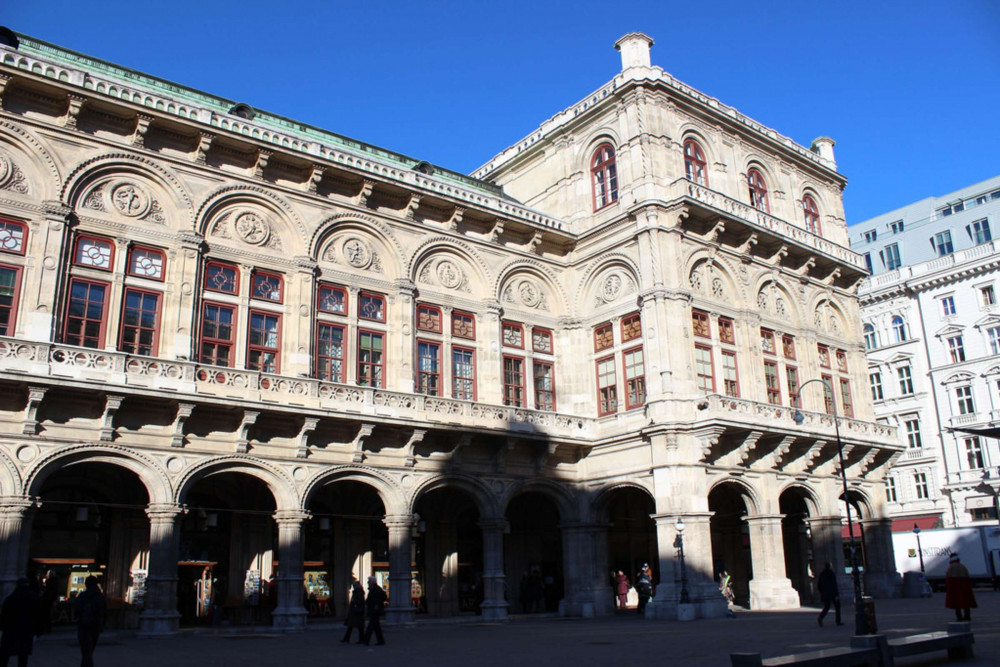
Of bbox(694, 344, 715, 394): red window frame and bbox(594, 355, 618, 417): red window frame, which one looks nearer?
bbox(694, 344, 715, 394): red window frame

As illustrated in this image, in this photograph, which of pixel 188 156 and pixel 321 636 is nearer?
pixel 321 636

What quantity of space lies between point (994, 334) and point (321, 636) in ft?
140

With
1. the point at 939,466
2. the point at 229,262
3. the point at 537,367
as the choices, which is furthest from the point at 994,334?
the point at 229,262

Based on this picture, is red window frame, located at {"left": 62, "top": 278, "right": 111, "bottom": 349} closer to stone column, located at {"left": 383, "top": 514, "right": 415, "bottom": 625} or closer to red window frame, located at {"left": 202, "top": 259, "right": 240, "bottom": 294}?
red window frame, located at {"left": 202, "top": 259, "right": 240, "bottom": 294}

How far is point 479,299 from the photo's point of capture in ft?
92.9

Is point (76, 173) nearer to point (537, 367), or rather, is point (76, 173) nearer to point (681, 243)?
point (537, 367)

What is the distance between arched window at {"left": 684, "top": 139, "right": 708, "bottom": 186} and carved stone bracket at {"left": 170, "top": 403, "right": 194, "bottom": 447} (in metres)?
18.5

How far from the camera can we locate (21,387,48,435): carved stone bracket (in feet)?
61.3

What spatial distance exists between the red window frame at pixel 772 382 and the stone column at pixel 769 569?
14.8 ft

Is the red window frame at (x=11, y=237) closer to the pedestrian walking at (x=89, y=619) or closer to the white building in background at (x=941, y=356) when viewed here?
the pedestrian walking at (x=89, y=619)

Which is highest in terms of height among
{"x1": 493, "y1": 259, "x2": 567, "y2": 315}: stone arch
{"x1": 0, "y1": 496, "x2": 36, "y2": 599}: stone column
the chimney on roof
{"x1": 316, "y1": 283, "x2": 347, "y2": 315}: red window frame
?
the chimney on roof

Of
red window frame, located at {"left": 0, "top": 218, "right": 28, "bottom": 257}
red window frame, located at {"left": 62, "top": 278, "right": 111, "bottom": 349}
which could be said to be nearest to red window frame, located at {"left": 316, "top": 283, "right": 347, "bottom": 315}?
red window frame, located at {"left": 62, "top": 278, "right": 111, "bottom": 349}

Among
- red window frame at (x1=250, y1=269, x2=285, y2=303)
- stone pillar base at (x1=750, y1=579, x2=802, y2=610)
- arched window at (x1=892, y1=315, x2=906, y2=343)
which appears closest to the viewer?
red window frame at (x1=250, y1=269, x2=285, y2=303)

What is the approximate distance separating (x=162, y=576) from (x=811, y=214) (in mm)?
28174
